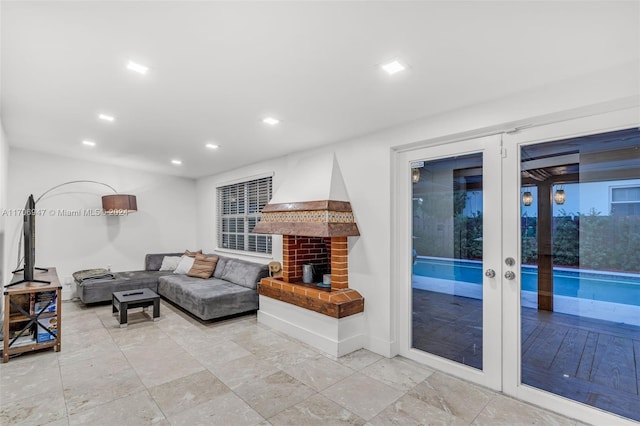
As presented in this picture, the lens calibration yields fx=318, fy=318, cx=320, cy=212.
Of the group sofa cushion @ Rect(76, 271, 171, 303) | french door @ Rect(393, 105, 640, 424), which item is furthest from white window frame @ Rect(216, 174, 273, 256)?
french door @ Rect(393, 105, 640, 424)

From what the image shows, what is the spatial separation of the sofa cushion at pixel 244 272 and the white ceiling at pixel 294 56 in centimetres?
227

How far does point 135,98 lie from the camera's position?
2771mm

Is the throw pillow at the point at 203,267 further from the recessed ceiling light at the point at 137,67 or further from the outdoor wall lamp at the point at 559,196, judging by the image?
the outdoor wall lamp at the point at 559,196

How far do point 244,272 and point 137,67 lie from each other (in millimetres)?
3303

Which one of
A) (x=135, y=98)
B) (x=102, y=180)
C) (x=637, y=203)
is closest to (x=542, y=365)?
(x=637, y=203)

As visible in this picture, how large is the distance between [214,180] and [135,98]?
12.3ft

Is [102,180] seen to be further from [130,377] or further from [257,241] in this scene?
[130,377]

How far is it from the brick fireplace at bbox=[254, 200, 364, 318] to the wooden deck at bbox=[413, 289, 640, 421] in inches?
44.4

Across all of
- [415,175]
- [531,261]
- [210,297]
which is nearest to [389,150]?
[415,175]

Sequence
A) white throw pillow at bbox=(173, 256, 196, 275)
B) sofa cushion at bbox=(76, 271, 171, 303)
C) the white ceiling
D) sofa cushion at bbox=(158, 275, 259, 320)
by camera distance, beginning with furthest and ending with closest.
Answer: white throw pillow at bbox=(173, 256, 196, 275) < sofa cushion at bbox=(76, 271, 171, 303) < sofa cushion at bbox=(158, 275, 259, 320) < the white ceiling

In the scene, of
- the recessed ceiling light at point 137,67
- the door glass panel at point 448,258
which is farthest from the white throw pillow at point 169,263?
the door glass panel at point 448,258

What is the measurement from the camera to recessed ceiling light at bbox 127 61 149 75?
216 cm

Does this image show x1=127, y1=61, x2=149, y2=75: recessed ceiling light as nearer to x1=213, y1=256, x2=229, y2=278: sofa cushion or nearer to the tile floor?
the tile floor

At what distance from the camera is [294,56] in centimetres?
200
